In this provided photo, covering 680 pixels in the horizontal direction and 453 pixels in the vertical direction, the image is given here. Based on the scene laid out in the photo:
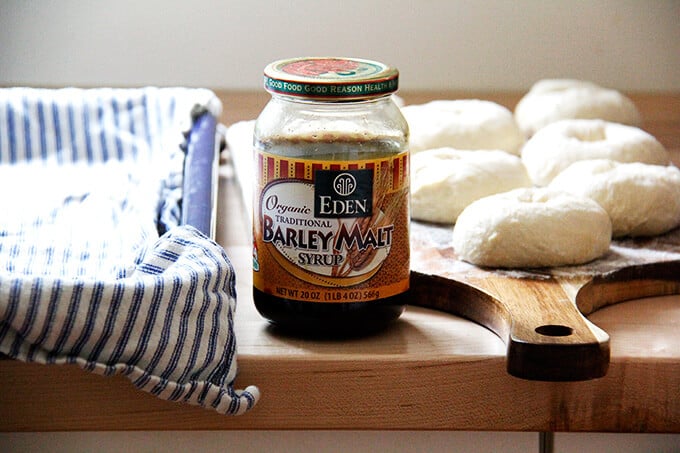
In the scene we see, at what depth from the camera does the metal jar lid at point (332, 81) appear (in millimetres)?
639

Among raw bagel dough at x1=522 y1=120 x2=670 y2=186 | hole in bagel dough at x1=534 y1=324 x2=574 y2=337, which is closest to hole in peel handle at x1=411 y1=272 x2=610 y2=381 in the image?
hole in bagel dough at x1=534 y1=324 x2=574 y2=337

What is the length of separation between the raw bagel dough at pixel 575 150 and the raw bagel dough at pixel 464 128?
0.06 metres

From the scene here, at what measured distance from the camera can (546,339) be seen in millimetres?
662

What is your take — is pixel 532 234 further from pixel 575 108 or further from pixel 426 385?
pixel 575 108

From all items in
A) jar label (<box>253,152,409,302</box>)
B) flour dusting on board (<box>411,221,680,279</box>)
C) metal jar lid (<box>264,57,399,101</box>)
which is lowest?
flour dusting on board (<box>411,221,680,279</box>)

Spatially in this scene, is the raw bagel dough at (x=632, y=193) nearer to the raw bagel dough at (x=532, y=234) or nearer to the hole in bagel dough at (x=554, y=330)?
the raw bagel dough at (x=532, y=234)

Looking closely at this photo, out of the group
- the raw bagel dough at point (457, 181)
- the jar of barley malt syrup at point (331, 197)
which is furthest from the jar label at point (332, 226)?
the raw bagel dough at point (457, 181)

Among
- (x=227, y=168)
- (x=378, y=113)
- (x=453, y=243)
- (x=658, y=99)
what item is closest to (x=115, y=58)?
(x=227, y=168)

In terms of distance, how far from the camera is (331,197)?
2.16ft

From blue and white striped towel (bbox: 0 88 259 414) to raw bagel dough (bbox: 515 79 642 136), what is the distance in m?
0.42

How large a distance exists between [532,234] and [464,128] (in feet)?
1.14

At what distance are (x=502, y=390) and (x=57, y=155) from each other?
643mm

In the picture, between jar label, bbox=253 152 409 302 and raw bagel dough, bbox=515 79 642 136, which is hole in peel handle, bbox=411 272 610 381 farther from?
raw bagel dough, bbox=515 79 642 136

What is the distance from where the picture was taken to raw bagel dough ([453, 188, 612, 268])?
82 cm
